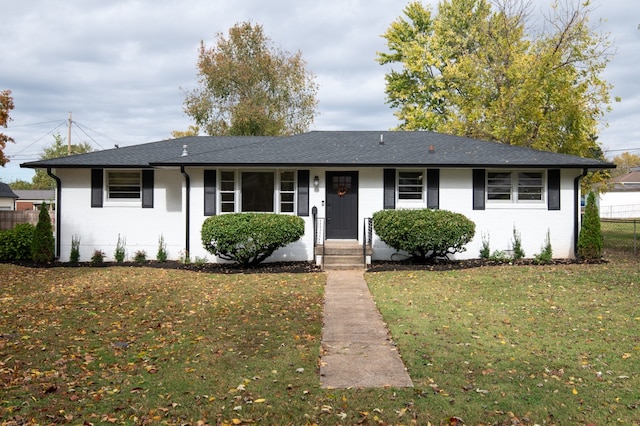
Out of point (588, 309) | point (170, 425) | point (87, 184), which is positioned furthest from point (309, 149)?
point (170, 425)

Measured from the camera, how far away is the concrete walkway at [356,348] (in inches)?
181

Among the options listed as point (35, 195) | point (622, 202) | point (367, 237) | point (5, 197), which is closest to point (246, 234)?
point (367, 237)

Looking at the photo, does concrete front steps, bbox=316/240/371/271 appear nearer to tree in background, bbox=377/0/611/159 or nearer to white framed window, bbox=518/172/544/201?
white framed window, bbox=518/172/544/201

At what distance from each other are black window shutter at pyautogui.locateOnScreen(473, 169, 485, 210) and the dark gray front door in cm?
327

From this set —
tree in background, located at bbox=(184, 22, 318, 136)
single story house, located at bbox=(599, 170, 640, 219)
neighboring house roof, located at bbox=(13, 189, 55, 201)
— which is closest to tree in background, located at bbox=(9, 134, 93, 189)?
neighboring house roof, located at bbox=(13, 189, 55, 201)

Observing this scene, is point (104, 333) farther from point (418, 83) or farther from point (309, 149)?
point (418, 83)

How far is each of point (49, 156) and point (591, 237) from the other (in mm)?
52763

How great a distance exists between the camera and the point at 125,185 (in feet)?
44.3

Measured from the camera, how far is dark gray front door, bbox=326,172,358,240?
1302 centimetres

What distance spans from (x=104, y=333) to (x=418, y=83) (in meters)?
25.3

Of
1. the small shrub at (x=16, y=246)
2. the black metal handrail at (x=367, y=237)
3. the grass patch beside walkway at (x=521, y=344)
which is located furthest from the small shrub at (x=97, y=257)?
the grass patch beside walkway at (x=521, y=344)

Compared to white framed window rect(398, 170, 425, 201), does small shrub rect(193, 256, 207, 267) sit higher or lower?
lower

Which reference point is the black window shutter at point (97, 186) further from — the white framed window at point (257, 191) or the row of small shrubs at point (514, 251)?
the row of small shrubs at point (514, 251)

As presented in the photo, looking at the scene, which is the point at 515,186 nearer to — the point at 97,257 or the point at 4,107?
the point at 97,257
